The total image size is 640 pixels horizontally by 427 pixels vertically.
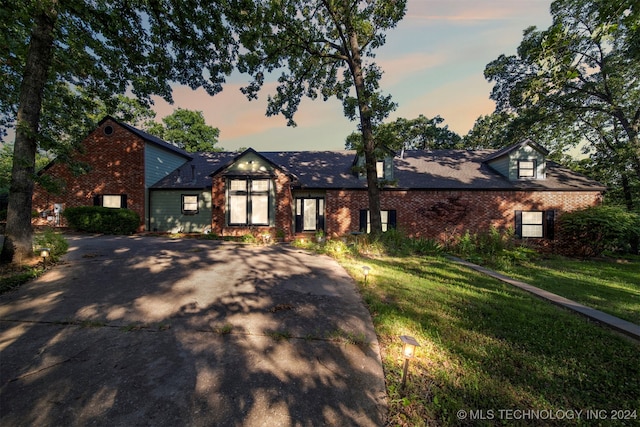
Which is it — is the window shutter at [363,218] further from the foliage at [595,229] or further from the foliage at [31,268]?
the foliage at [31,268]

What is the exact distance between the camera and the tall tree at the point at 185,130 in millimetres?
34906

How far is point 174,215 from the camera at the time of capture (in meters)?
16.2

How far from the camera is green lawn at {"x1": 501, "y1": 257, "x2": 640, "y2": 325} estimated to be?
543cm

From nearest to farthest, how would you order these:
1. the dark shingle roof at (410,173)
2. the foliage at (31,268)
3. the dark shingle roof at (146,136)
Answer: the foliage at (31,268) → the dark shingle roof at (410,173) → the dark shingle roof at (146,136)

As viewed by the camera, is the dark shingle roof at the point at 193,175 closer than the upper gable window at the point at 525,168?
No

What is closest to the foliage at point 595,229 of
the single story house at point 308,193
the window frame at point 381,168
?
the single story house at point 308,193

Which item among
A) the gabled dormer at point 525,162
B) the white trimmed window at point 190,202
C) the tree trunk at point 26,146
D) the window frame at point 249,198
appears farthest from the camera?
the white trimmed window at point 190,202

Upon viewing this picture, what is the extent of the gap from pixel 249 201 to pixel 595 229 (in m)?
18.3

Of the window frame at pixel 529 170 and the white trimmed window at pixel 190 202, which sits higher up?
the window frame at pixel 529 170

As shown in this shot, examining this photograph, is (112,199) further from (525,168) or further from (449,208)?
(525,168)

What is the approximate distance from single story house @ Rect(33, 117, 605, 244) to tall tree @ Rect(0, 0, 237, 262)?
494 cm

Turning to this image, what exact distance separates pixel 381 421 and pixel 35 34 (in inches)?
461

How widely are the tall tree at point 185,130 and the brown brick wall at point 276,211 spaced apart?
26.1 metres

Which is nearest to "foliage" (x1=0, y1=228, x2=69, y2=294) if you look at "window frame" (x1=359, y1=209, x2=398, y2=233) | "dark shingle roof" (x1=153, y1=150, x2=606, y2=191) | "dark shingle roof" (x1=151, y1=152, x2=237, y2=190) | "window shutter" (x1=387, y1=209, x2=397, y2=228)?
"dark shingle roof" (x1=153, y1=150, x2=606, y2=191)
